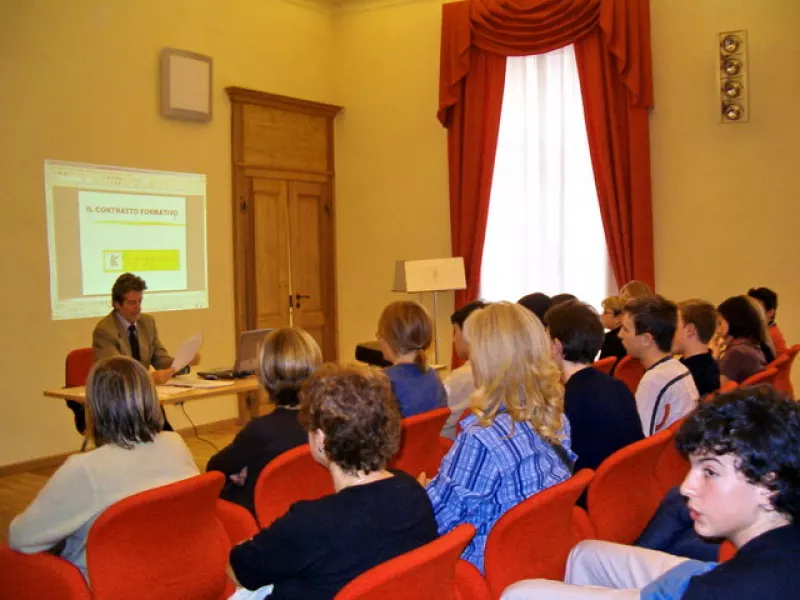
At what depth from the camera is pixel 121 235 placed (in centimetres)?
669

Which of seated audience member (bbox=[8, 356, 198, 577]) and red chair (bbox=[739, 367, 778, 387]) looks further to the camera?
red chair (bbox=[739, 367, 778, 387])

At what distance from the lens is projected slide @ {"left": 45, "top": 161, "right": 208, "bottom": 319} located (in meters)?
6.29

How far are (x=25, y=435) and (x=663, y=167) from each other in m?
5.65

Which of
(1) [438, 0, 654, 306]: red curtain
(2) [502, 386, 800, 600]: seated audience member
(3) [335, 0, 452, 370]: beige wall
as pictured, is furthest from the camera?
(3) [335, 0, 452, 370]: beige wall

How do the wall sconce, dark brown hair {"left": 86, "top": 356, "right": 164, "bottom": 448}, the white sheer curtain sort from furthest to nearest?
the white sheer curtain, the wall sconce, dark brown hair {"left": 86, "top": 356, "right": 164, "bottom": 448}

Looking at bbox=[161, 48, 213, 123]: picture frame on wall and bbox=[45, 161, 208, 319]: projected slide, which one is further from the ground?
bbox=[161, 48, 213, 123]: picture frame on wall

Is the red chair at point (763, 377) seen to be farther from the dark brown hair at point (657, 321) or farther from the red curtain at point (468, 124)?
the red curtain at point (468, 124)

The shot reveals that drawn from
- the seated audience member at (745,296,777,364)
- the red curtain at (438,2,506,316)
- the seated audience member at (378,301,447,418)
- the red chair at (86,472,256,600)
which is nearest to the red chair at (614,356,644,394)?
the seated audience member at (745,296,777,364)

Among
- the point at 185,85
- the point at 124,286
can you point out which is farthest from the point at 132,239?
the point at 124,286

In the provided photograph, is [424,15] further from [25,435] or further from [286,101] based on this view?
[25,435]

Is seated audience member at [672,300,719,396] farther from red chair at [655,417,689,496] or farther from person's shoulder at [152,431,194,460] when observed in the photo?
person's shoulder at [152,431,194,460]

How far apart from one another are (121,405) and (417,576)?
3.95 ft

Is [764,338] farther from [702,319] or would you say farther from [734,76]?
[734,76]

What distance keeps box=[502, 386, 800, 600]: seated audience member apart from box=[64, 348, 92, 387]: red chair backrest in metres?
4.50
